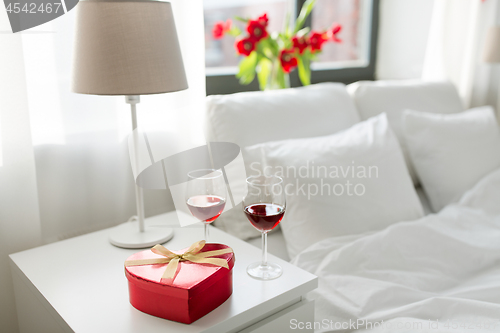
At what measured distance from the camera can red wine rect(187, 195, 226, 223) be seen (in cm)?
92

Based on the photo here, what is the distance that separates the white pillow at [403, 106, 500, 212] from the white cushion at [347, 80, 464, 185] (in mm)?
104

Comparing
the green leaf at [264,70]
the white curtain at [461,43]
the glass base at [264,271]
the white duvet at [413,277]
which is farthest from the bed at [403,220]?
the white curtain at [461,43]

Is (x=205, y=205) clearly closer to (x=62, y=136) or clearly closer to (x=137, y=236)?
(x=137, y=236)

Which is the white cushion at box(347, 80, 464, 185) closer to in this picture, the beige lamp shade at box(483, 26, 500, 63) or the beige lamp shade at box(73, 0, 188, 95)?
the beige lamp shade at box(483, 26, 500, 63)

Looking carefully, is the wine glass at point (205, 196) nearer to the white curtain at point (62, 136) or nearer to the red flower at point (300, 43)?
the white curtain at point (62, 136)

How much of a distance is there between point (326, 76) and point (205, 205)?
1.64 m

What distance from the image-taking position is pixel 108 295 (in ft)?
2.93

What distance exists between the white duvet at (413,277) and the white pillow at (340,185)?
67mm

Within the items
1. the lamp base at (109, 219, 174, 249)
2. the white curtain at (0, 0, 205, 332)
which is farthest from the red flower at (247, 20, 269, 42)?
the lamp base at (109, 219, 174, 249)

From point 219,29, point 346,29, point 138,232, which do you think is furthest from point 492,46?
point 138,232

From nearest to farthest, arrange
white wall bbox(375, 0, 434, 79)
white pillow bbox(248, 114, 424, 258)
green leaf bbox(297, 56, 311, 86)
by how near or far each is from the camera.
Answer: white pillow bbox(248, 114, 424, 258) → green leaf bbox(297, 56, 311, 86) → white wall bbox(375, 0, 434, 79)

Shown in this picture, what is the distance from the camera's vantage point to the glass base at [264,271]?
956mm

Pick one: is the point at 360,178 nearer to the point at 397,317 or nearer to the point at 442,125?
the point at 397,317

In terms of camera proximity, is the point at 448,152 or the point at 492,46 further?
the point at 492,46
